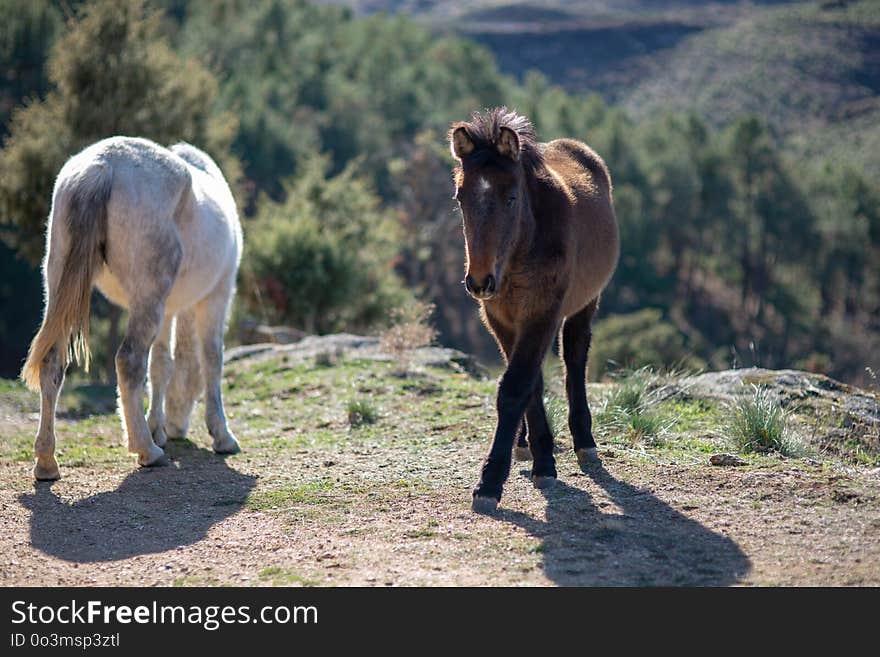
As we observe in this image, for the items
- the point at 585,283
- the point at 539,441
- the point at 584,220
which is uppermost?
the point at 584,220

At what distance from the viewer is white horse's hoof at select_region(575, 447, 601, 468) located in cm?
664

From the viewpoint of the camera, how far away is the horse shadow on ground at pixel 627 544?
14.4ft

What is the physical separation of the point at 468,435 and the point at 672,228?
57.3 metres

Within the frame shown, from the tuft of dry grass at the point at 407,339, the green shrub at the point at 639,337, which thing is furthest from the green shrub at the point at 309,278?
the green shrub at the point at 639,337

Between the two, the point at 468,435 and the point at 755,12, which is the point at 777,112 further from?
the point at 468,435

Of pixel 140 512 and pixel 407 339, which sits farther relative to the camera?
pixel 407 339

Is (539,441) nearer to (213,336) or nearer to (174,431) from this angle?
(213,336)

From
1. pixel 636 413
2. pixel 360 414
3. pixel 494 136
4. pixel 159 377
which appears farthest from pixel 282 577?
pixel 360 414

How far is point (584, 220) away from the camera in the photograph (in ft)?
21.0

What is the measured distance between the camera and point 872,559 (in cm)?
448

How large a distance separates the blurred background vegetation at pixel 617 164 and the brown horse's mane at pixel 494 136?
16496 millimetres

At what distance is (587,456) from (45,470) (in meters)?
3.98

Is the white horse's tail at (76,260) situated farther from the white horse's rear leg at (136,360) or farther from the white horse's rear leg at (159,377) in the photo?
the white horse's rear leg at (159,377)
